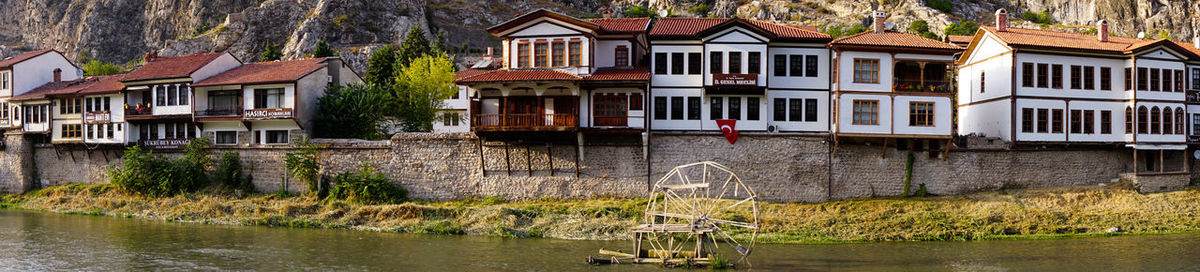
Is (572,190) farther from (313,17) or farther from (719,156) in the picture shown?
(313,17)

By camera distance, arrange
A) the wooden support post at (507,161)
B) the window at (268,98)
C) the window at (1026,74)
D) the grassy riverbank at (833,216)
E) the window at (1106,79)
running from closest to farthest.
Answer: the grassy riverbank at (833,216), the window at (1026,74), the wooden support post at (507,161), the window at (1106,79), the window at (268,98)

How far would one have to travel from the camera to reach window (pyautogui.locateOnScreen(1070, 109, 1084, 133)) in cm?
3884

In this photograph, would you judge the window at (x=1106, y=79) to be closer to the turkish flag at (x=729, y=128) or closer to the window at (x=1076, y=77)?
the window at (x=1076, y=77)

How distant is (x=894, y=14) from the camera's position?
3524 inches

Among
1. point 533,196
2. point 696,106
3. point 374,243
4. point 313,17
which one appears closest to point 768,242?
point 696,106

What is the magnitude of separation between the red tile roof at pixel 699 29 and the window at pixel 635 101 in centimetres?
262

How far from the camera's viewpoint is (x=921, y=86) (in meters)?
37.8

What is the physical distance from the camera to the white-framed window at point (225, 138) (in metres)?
45.9

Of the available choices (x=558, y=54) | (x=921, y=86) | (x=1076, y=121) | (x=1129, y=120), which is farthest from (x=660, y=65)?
(x=1129, y=120)

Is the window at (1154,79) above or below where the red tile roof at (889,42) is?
below

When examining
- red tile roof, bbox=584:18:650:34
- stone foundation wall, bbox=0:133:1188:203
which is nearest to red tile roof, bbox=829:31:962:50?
stone foundation wall, bbox=0:133:1188:203

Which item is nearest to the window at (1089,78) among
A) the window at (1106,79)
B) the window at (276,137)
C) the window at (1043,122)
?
the window at (1106,79)

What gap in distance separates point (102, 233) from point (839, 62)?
3054cm

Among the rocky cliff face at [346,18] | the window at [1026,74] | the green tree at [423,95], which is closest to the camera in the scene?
the window at [1026,74]
